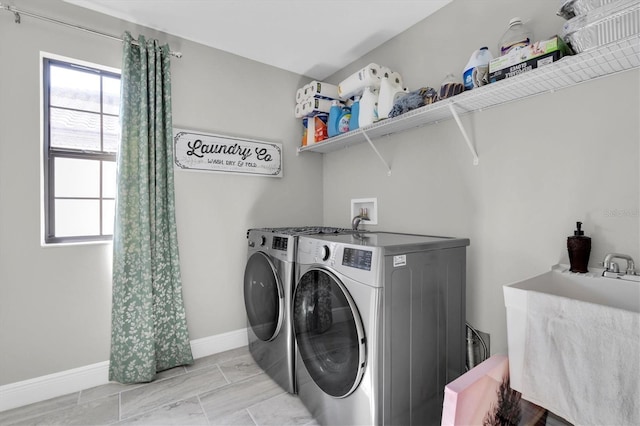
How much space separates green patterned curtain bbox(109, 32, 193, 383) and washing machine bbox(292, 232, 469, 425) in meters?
1.09

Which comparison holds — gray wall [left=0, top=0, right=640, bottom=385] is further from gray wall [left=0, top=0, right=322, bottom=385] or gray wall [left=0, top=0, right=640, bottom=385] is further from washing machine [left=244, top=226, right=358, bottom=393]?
washing machine [left=244, top=226, right=358, bottom=393]

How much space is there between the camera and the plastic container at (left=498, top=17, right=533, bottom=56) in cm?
145

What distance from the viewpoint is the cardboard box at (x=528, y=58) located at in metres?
1.24

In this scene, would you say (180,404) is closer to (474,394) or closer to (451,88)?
(474,394)

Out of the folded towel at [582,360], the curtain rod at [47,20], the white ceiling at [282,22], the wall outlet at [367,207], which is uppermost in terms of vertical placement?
the white ceiling at [282,22]

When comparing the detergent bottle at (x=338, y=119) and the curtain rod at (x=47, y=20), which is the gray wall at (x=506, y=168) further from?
the curtain rod at (x=47, y=20)

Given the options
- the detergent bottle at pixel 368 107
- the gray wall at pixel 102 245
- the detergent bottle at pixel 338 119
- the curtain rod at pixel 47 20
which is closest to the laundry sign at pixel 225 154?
the gray wall at pixel 102 245

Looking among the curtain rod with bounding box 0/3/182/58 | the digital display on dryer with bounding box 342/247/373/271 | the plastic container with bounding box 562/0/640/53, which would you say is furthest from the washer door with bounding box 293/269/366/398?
the curtain rod with bounding box 0/3/182/58

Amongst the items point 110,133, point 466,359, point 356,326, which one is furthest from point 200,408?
point 110,133

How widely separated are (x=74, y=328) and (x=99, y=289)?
268 millimetres

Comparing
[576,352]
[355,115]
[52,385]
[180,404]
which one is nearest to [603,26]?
[576,352]

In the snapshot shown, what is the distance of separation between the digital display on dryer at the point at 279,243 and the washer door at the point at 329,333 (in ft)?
0.87

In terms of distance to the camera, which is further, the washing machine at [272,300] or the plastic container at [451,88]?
the washing machine at [272,300]

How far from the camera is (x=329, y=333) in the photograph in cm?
154
